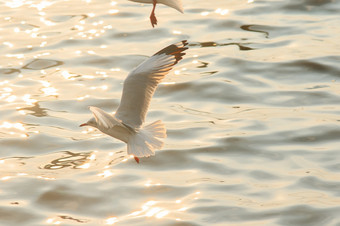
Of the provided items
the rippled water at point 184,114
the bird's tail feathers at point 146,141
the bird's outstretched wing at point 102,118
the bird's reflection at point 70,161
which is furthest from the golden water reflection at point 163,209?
the bird's outstretched wing at point 102,118

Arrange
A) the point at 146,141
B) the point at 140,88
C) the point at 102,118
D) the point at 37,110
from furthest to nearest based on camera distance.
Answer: the point at 37,110
the point at 140,88
the point at 146,141
the point at 102,118

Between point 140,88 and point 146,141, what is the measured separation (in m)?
0.44

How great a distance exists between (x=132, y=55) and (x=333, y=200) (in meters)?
4.66

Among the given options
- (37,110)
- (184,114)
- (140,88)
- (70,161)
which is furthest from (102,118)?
(37,110)

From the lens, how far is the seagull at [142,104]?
5.16m

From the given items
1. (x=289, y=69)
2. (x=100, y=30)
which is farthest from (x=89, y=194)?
(x=100, y=30)

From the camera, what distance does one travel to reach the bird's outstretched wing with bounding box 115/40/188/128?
534 centimetres

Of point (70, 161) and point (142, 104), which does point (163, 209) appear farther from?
point (142, 104)

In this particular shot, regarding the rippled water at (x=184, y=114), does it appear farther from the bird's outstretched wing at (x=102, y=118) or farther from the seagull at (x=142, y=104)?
the bird's outstretched wing at (x=102, y=118)

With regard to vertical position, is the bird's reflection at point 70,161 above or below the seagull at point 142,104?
below

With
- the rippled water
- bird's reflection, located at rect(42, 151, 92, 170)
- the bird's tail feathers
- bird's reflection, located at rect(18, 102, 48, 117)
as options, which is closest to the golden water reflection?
the rippled water

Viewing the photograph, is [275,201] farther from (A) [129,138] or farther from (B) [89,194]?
(A) [129,138]

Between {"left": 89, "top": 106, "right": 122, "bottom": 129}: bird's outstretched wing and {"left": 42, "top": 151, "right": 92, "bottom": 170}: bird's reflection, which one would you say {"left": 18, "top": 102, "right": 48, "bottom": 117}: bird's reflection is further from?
{"left": 89, "top": 106, "right": 122, "bottom": 129}: bird's outstretched wing

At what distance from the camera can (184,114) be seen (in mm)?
8984
